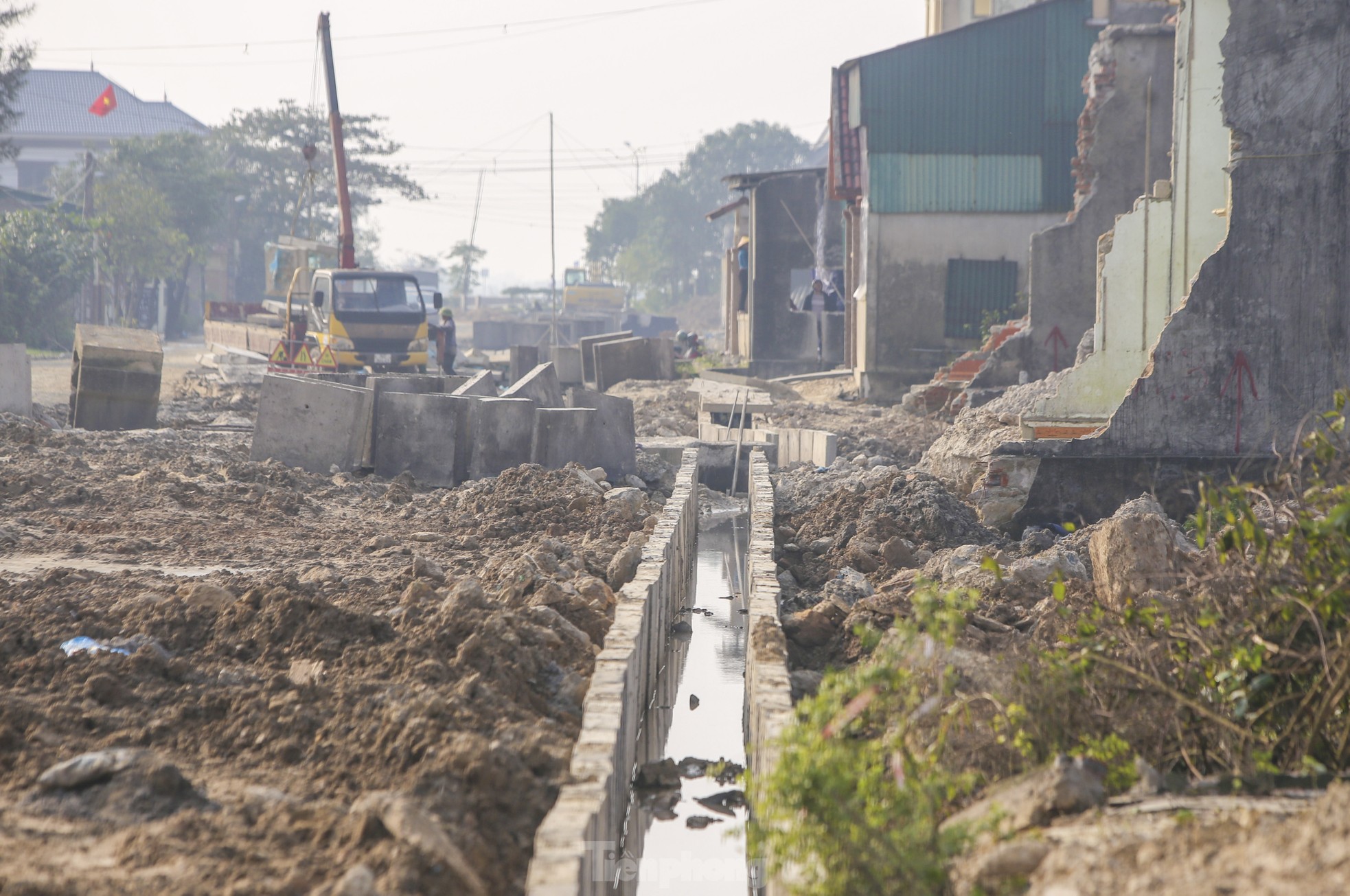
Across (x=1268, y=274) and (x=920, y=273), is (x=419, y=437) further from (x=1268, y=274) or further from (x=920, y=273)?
(x=920, y=273)

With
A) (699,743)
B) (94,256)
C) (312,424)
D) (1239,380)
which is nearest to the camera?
(699,743)

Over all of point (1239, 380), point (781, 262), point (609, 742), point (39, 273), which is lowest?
point (609, 742)

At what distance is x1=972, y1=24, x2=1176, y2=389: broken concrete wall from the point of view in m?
14.2

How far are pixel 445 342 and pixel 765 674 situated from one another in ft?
69.8

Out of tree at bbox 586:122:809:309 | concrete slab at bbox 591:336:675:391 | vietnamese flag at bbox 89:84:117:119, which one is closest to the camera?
concrete slab at bbox 591:336:675:391

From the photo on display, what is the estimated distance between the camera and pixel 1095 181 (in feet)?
47.5

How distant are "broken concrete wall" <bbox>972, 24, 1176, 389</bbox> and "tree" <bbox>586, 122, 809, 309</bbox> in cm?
5644

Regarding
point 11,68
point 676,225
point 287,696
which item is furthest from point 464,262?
point 287,696

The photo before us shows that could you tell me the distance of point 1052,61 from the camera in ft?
61.2

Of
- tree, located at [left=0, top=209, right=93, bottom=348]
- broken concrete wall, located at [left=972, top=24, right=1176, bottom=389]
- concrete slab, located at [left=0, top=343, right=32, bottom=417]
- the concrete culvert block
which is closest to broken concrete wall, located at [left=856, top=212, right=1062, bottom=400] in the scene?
broken concrete wall, located at [left=972, top=24, right=1176, bottom=389]

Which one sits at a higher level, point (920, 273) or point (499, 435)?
point (920, 273)

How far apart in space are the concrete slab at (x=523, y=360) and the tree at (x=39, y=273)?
37.4ft

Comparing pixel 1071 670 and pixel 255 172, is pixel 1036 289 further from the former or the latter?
pixel 255 172

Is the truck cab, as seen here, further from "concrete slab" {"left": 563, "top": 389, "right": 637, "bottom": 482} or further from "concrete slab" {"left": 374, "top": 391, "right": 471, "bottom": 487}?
"concrete slab" {"left": 563, "top": 389, "right": 637, "bottom": 482}
